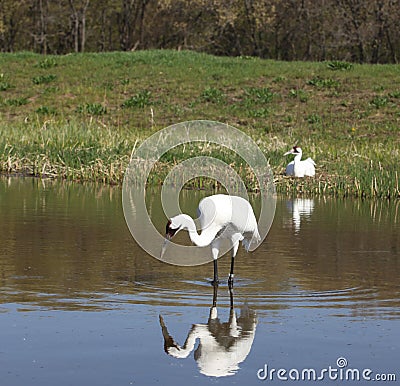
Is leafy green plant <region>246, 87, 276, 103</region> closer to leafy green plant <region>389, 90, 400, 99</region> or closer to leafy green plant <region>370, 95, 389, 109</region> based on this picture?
leafy green plant <region>370, 95, 389, 109</region>

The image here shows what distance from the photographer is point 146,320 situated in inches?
335

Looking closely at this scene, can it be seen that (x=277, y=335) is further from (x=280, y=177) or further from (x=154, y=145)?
(x=154, y=145)

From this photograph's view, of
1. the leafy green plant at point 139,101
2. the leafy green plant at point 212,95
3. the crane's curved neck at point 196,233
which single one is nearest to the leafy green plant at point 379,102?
the leafy green plant at point 212,95

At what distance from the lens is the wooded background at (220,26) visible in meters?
55.3

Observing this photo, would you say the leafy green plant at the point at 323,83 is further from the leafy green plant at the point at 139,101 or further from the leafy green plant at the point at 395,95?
the leafy green plant at the point at 139,101

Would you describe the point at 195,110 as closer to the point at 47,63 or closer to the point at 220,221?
the point at 47,63

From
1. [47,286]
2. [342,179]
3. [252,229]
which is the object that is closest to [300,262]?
[252,229]

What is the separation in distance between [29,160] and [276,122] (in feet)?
38.2

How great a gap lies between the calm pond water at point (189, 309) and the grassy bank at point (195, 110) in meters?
6.23

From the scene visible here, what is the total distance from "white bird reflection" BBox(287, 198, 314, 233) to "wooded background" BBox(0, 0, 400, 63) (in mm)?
36350

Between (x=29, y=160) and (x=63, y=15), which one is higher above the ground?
(x=63, y=15)

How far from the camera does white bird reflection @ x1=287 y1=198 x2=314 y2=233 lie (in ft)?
50.3

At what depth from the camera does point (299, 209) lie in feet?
55.8

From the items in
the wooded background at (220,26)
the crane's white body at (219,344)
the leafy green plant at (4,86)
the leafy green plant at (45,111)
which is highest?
the wooded background at (220,26)
